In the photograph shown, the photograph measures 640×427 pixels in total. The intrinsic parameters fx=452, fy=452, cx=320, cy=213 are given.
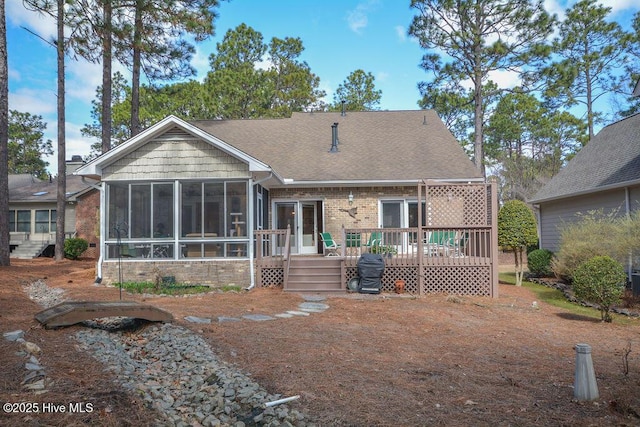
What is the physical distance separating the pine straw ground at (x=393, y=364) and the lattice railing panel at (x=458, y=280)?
170 centimetres

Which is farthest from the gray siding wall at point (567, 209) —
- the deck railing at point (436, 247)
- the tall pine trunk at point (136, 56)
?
the tall pine trunk at point (136, 56)

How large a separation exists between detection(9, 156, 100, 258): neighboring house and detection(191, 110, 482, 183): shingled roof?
794cm

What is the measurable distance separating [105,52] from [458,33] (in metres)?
14.7

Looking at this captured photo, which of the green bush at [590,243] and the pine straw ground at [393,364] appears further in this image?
the green bush at [590,243]

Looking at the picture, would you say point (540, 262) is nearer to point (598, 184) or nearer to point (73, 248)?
point (598, 184)

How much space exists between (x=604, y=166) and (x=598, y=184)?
1477 mm

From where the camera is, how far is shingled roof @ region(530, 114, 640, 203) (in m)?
13.3

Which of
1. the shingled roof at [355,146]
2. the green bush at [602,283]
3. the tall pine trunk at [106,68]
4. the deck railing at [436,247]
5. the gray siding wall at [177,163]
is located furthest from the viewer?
the shingled roof at [355,146]

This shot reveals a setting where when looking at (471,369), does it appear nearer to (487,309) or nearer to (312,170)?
(487,309)

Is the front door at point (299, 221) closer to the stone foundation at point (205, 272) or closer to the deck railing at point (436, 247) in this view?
the stone foundation at point (205, 272)

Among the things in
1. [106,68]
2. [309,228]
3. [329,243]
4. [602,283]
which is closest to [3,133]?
[106,68]

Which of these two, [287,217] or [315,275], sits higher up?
[287,217]

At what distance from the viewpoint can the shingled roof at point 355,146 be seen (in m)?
14.8

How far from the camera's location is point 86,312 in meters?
5.82
